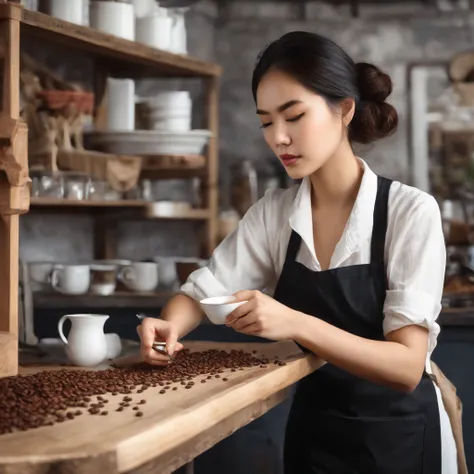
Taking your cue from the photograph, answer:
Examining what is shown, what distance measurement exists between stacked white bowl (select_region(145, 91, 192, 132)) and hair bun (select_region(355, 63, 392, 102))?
1525 millimetres

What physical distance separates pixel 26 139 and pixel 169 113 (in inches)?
66.8

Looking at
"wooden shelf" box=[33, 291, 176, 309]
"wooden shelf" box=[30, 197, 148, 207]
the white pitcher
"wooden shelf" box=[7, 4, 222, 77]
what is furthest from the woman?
"wooden shelf" box=[33, 291, 176, 309]

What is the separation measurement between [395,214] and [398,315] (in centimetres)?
26

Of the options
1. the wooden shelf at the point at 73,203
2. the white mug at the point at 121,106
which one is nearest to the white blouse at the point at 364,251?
the wooden shelf at the point at 73,203

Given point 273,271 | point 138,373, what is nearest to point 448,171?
point 273,271

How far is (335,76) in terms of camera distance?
2.11 meters

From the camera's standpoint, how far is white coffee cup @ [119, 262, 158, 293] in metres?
3.70

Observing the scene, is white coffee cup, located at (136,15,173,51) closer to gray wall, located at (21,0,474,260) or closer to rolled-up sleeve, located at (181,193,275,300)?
rolled-up sleeve, located at (181,193,275,300)

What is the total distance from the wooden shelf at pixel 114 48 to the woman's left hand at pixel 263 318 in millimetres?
1123

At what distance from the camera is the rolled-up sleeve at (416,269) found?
76.8 inches

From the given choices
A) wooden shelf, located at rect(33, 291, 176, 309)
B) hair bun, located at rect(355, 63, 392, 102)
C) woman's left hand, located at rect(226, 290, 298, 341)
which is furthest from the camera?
wooden shelf, located at rect(33, 291, 176, 309)

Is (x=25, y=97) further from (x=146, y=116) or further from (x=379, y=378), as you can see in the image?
(x=379, y=378)

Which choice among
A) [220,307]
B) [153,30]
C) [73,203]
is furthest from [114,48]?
[220,307]

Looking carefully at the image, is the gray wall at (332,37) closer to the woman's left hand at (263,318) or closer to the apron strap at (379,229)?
the apron strap at (379,229)
